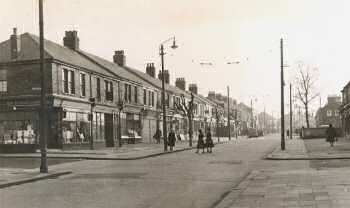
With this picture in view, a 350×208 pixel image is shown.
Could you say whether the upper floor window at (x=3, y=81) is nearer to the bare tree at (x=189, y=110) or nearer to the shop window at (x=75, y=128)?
the shop window at (x=75, y=128)

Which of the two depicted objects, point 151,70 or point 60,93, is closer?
point 60,93

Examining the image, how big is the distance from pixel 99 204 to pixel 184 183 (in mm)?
4543

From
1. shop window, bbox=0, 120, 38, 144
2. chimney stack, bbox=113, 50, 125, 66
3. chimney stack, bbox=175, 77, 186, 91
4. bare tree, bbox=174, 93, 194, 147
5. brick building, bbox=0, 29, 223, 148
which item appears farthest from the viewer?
chimney stack, bbox=175, 77, 186, 91

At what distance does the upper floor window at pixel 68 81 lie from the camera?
35.7 meters

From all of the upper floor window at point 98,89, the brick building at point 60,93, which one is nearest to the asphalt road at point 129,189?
the brick building at point 60,93

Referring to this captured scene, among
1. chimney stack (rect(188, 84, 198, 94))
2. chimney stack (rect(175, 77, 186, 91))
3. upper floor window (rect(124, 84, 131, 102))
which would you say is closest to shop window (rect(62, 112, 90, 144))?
upper floor window (rect(124, 84, 131, 102))

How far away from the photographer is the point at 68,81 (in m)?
36.2

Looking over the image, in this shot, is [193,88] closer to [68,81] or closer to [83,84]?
[83,84]

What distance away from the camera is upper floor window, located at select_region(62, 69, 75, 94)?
3569cm

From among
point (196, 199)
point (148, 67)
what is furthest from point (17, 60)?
point (148, 67)

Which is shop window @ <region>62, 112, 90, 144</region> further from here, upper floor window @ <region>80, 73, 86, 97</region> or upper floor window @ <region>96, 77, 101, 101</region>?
upper floor window @ <region>96, 77, 101, 101</region>

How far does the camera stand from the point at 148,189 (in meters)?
13.5

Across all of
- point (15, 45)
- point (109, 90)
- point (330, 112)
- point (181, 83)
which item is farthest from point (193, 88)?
point (15, 45)

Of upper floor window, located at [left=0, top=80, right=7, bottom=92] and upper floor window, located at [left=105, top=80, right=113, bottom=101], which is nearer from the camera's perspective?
upper floor window, located at [left=0, top=80, right=7, bottom=92]
